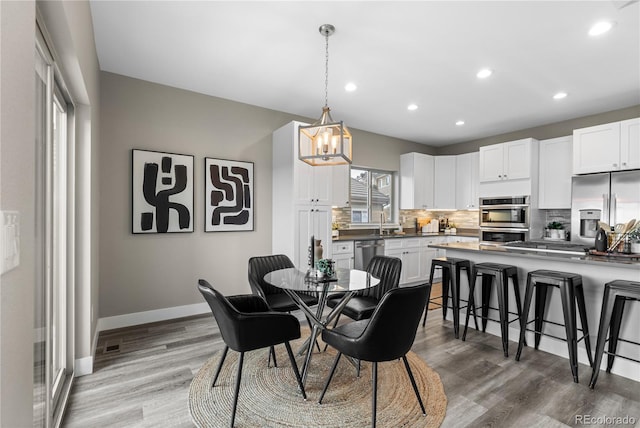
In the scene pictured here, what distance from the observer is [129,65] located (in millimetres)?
3330

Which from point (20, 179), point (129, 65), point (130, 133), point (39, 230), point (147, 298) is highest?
point (129, 65)

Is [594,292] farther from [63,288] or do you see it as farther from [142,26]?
[142,26]

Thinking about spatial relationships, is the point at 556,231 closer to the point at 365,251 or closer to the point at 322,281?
the point at 365,251

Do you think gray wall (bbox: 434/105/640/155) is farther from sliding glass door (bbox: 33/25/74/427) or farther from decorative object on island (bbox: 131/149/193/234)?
sliding glass door (bbox: 33/25/74/427)

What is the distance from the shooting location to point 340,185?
490cm

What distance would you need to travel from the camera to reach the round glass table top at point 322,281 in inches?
90.3

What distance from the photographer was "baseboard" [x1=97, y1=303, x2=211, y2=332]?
137 inches

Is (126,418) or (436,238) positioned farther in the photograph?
(436,238)

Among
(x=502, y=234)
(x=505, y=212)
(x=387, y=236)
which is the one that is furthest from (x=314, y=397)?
(x=505, y=212)

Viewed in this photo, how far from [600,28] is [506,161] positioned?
2851 mm

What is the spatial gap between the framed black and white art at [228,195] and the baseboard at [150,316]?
99 centimetres

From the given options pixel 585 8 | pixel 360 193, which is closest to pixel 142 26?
pixel 585 8

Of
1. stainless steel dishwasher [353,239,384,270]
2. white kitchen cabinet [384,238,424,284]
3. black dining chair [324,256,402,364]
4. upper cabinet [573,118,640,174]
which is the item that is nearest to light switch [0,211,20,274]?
black dining chair [324,256,402,364]

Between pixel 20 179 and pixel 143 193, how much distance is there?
3.08 m
